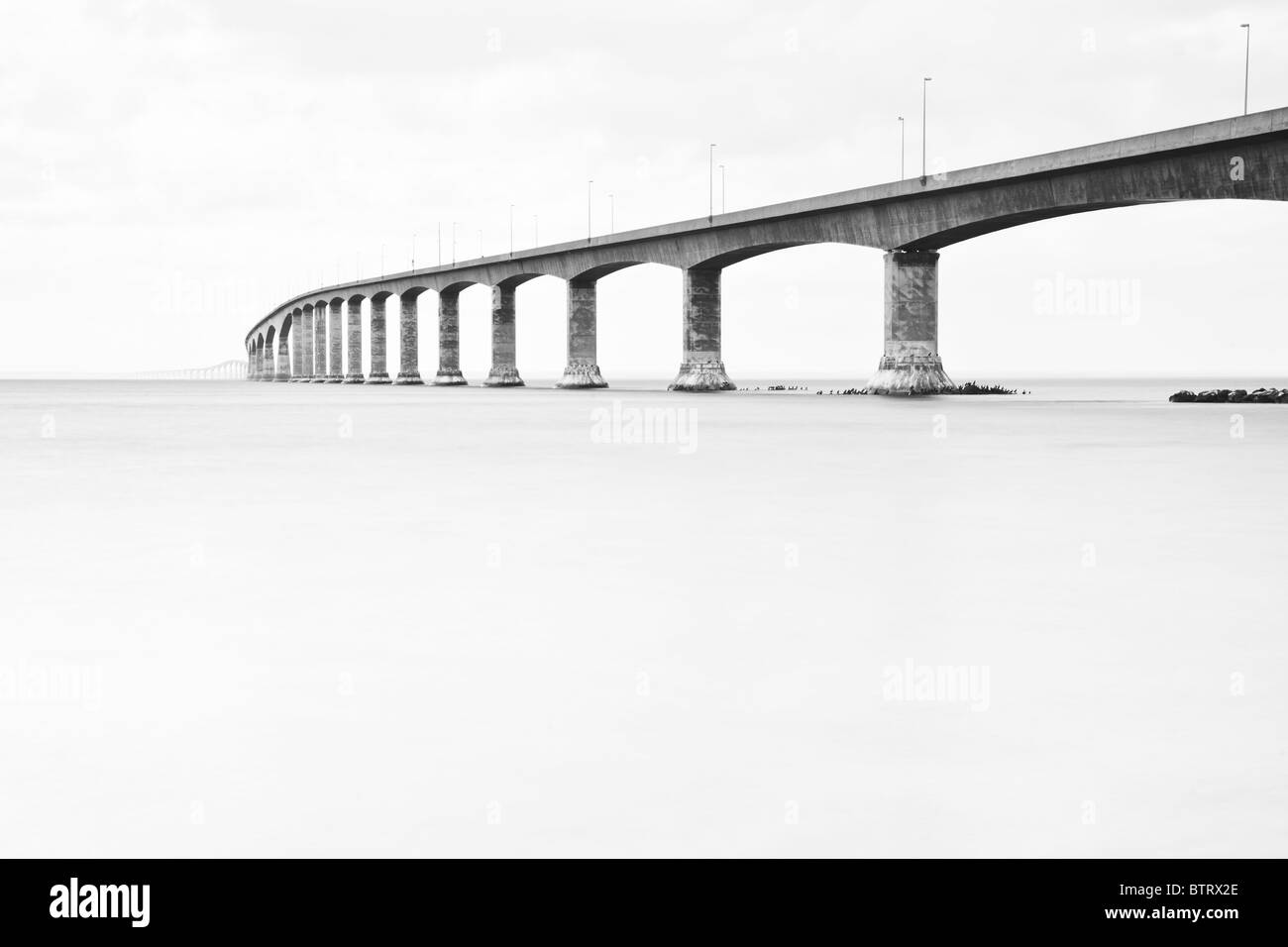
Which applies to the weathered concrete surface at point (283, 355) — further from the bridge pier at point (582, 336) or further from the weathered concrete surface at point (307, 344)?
the bridge pier at point (582, 336)

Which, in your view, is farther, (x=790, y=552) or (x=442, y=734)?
(x=790, y=552)

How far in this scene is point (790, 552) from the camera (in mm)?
9570

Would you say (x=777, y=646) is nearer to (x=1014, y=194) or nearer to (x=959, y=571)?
(x=959, y=571)

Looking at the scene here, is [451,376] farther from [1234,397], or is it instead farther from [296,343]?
[1234,397]

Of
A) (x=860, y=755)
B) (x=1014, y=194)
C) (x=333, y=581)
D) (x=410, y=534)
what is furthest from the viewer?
(x=1014, y=194)

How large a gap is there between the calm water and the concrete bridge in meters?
26.9

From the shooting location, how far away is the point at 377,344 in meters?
112

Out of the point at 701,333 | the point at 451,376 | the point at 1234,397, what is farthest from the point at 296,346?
the point at 1234,397

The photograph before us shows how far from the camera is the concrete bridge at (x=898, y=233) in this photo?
36.4 meters

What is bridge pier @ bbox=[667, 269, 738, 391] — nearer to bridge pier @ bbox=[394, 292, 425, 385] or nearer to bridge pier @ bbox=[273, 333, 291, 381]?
bridge pier @ bbox=[394, 292, 425, 385]

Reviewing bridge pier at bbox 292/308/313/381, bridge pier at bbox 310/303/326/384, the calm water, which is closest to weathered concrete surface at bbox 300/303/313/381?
bridge pier at bbox 292/308/313/381

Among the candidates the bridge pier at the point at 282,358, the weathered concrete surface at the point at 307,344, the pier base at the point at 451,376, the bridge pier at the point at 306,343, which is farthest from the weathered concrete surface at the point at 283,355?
the pier base at the point at 451,376

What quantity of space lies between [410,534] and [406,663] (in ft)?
15.3
